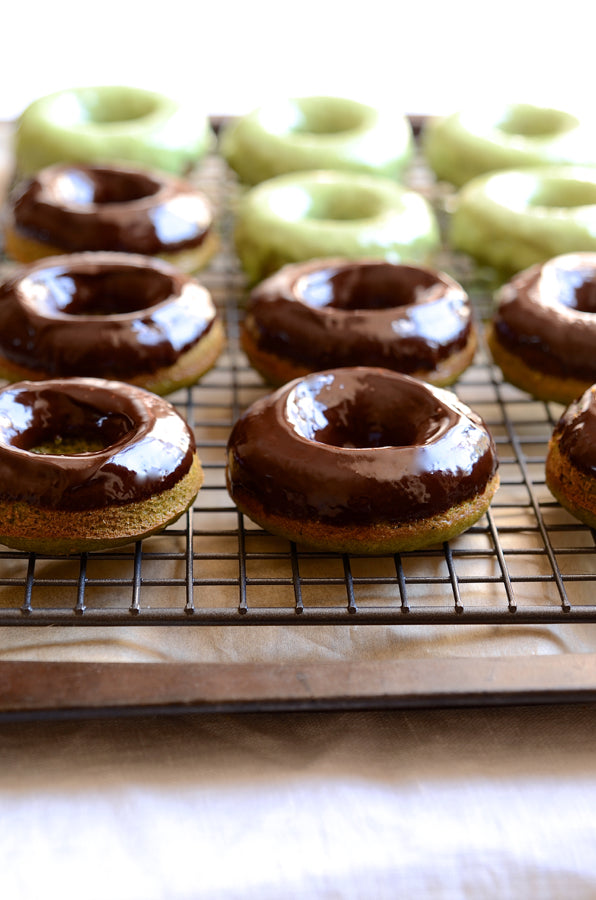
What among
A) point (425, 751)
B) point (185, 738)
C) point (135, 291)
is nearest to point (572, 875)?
point (425, 751)

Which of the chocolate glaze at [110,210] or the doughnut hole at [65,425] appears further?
the chocolate glaze at [110,210]

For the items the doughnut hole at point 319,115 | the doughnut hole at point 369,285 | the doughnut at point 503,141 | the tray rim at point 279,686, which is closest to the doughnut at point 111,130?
the doughnut hole at point 319,115

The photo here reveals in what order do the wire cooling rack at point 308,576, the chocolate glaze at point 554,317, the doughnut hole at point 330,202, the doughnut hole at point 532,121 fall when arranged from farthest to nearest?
the doughnut hole at point 532,121, the doughnut hole at point 330,202, the chocolate glaze at point 554,317, the wire cooling rack at point 308,576

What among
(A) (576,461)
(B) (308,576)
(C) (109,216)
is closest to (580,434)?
(A) (576,461)

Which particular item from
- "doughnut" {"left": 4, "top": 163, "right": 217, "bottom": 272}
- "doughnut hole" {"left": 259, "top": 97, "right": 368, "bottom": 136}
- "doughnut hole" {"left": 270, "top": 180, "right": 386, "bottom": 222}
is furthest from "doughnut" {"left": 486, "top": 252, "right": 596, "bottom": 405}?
"doughnut hole" {"left": 259, "top": 97, "right": 368, "bottom": 136}

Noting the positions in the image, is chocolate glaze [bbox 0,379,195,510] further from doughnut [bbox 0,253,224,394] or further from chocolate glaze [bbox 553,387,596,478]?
chocolate glaze [bbox 553,387,596,478]

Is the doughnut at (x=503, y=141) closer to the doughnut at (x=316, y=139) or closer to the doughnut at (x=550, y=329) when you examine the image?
the doughnut at (x=316, y=139)
